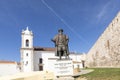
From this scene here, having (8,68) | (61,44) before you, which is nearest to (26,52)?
(8,68)

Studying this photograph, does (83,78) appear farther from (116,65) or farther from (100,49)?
(100,49)

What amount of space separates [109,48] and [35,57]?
2870 centimetres

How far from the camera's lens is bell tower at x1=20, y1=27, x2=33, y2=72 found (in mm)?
47594

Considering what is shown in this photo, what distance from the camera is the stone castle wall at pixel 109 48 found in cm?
2206

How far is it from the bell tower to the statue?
34.7 metres

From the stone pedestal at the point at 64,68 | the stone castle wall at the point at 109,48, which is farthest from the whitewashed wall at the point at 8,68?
the stone pedestal at the point at 64,68

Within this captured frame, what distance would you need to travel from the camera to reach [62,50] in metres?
13.3

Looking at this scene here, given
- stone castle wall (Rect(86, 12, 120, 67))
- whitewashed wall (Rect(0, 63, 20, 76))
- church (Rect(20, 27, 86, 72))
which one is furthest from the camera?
whitewashed wall (Rect(0, 63, 20, 76))

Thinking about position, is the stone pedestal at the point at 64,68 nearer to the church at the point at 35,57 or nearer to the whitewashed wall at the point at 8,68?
the church at the point at 35,57

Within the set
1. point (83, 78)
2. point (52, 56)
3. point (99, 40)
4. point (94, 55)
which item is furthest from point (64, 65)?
point (52, 56)

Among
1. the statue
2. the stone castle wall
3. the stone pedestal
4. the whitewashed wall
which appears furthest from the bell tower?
the stone pedestal

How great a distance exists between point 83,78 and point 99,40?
10.1 meters

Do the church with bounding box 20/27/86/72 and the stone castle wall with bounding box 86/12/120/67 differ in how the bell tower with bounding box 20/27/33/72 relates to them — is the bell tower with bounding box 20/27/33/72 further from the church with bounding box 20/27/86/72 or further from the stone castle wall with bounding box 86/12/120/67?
the stone castle wall with bounding box 86/12/120/67

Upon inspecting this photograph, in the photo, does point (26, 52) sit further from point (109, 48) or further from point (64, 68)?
point (64, 68)
